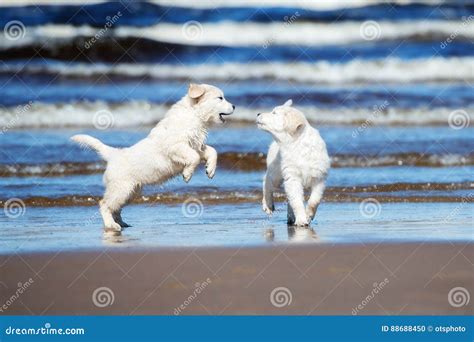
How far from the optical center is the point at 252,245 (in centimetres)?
732

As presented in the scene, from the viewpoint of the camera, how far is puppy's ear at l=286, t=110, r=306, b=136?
8.14m

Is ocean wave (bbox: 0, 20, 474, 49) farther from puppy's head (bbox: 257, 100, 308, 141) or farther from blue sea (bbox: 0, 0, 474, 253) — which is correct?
puppy's head (bbox: 257, 100, 308, 141)

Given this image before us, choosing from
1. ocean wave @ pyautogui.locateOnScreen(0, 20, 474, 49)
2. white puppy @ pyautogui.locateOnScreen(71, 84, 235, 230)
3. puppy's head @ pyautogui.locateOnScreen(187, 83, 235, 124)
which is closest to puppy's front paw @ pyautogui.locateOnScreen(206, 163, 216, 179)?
white puppy @ pyautogui.locateOnScreen(71, 84, 235, 230)

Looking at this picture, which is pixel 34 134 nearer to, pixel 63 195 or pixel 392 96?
pixel 63 195

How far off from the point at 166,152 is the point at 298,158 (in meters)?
1.05

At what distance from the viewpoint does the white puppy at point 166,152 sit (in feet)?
27.1

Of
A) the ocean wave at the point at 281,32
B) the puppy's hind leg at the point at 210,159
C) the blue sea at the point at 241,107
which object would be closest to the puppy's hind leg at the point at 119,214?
the blue sea at the point at 241,107

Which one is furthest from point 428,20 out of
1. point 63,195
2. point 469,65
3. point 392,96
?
point 63,195

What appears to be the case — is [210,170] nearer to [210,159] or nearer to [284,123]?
[210,159]

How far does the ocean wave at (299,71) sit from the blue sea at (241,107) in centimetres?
3

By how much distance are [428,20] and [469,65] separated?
3.73ft

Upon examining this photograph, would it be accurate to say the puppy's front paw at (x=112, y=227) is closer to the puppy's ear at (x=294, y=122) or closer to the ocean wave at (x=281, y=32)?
the puppy's ear at (x=294, y=122)

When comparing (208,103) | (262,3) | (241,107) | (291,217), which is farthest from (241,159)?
(262,3)

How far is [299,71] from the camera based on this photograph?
636 inches
